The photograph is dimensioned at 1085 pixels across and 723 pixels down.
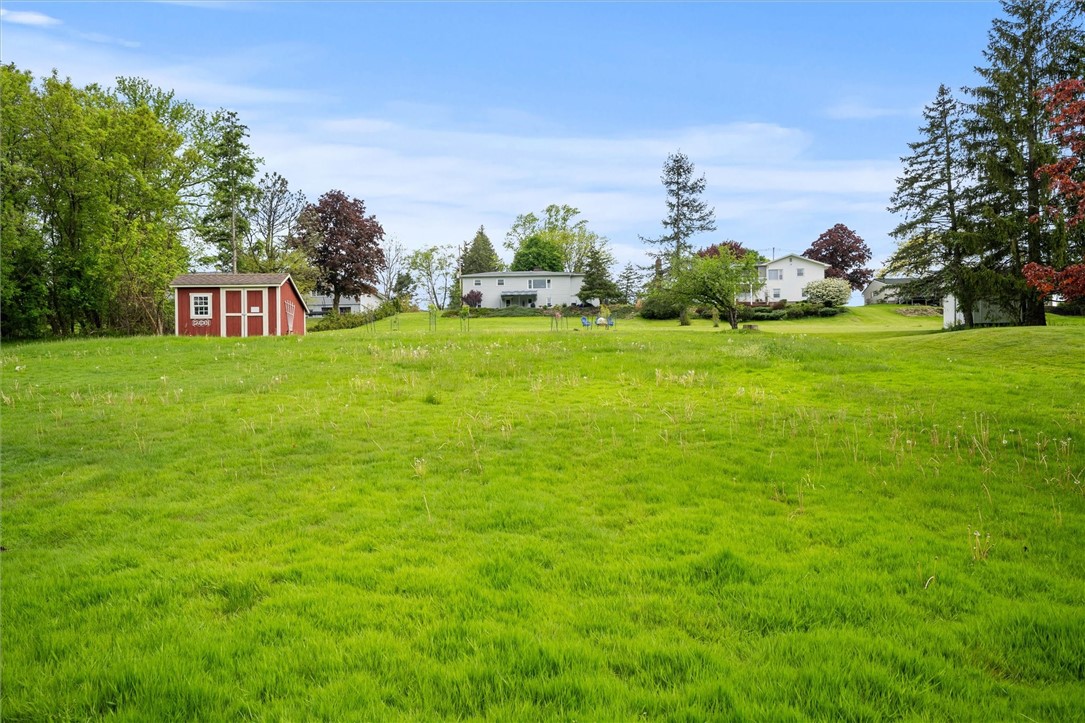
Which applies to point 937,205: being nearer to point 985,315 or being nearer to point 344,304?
point 985,315

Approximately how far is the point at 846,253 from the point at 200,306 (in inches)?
3001

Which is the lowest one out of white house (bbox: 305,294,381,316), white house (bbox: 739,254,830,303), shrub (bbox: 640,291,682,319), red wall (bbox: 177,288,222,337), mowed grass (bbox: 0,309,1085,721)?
mowed grass (bbox: 0,309,1085,721)

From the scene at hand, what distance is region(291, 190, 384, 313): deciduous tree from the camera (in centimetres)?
5616

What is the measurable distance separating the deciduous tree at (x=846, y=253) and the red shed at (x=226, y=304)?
229 feet

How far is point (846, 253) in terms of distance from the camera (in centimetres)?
7712

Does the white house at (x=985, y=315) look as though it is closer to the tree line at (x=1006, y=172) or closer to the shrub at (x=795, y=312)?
the tree line at (x=1006, y=172)

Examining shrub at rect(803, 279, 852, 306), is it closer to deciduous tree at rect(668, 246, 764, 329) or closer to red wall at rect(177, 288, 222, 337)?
deciduous tree at rect(668, 246, 764, 329)

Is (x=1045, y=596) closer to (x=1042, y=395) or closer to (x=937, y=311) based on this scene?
(x=1042, y=395)

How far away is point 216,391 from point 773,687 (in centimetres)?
1356

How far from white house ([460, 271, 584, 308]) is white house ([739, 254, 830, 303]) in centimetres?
2074

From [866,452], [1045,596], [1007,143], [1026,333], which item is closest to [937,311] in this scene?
A: [1007,143]

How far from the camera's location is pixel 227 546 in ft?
17.0

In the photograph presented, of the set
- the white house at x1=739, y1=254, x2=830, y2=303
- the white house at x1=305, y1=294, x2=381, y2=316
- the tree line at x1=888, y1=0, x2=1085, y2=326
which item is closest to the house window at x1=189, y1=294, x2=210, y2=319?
the white house at x1=305, y1=294, x2=381, y2=316

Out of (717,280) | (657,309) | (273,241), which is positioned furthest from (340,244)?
(717,280)
